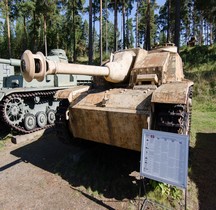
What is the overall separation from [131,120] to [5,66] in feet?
22.0

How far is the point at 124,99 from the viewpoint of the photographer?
4.40 meters

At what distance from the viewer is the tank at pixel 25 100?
7656 mm

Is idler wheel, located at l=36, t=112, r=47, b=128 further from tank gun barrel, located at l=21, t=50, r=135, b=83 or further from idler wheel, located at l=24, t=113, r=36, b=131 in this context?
tank gun barrel, located at l=21, t=50, r=135, b=83

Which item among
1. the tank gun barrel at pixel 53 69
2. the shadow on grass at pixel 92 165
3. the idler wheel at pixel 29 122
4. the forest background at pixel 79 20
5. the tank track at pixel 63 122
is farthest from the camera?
the forest background at pixel 79 20

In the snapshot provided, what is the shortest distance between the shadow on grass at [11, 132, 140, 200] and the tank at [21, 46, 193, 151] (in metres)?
0.62

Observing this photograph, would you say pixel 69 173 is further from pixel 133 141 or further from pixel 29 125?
pixel 29 125

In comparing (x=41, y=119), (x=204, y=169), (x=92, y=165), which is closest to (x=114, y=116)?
(x=92, y=165)

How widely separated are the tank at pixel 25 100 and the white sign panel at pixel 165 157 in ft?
17.1

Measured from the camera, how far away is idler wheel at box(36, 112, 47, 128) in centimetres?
864

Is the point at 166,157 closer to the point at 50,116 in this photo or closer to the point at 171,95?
the point at 171,95

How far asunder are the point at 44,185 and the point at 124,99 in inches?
90.1

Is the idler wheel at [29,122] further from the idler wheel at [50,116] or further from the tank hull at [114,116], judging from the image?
the tank hull at [114,116]

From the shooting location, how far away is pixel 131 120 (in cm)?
411

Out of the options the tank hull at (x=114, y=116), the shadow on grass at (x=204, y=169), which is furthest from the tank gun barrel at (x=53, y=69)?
the shadow on grass at (x=204, y=169)
